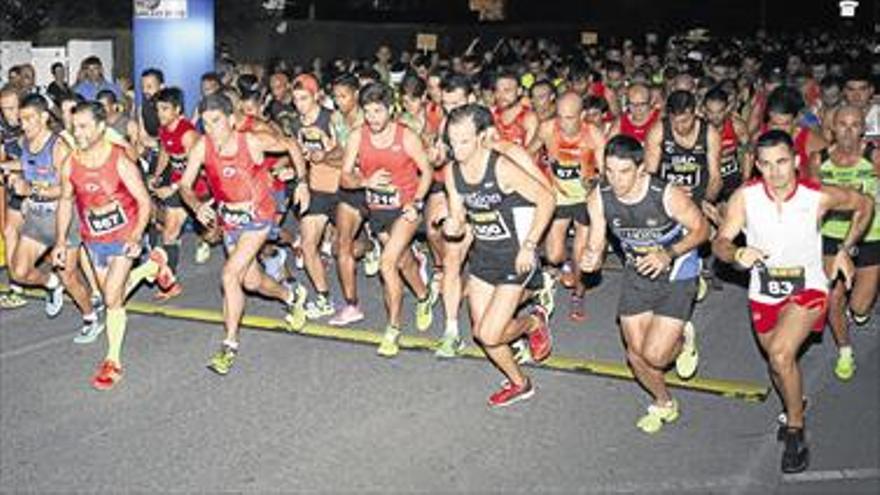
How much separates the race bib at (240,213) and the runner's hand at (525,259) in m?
2.16

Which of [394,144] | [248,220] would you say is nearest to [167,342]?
[248,220]

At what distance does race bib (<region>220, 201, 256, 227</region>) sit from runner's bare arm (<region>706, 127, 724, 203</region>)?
3.81m

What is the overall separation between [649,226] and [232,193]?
313cm

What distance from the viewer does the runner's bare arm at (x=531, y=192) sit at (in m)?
7.79

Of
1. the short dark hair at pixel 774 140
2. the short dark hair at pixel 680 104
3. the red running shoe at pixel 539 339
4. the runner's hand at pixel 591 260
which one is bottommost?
the red running shoe at pixel 539 339

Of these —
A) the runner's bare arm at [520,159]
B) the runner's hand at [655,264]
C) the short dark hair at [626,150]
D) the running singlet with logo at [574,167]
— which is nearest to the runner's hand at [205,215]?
the runner's bare arm at [520,159]

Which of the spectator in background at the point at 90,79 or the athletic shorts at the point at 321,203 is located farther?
the spectator in background at the point at 90,79

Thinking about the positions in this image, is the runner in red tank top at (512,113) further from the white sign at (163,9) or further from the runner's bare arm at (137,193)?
the white sign at (163,9)

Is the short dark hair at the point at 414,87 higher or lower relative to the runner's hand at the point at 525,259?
higher

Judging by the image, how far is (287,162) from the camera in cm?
1104

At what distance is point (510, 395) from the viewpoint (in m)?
8.24

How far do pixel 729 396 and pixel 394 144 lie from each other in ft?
9.93

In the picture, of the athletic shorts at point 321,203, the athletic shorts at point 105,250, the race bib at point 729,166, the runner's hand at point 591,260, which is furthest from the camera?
the race bib at point 729,166

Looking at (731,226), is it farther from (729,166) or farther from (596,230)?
(729,166)
